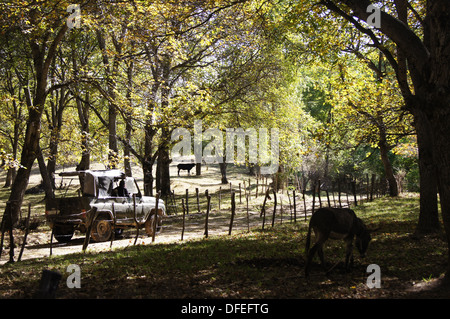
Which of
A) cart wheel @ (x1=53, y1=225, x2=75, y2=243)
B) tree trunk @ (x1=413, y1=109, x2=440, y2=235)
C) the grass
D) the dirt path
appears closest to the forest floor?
the grass

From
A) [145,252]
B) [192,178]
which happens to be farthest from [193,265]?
[192,178]

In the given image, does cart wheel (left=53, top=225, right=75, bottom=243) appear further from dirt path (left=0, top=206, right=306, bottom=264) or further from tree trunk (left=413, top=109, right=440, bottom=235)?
tree trunk (left=413, top=109, right=440, bottom=235)

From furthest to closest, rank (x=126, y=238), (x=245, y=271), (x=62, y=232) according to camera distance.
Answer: (x=126, y=238), (x=62, y=232), (x=245, y=271)

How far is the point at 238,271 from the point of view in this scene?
291 inches

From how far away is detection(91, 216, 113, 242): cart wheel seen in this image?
14008 mm

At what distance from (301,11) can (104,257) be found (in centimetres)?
817

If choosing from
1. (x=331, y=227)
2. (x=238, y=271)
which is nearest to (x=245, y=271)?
(x=238, y=271)

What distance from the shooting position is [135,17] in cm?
1363

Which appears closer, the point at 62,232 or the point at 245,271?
the point at 245,271

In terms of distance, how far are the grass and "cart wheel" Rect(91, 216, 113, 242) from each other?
328 cm

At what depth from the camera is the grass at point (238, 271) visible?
6.07m

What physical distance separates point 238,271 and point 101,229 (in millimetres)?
8335

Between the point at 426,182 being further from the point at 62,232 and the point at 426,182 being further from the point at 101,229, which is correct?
the point at 62,232

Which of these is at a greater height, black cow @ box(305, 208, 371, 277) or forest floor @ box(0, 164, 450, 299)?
black cow @ box(305, 208, 371, 277)
